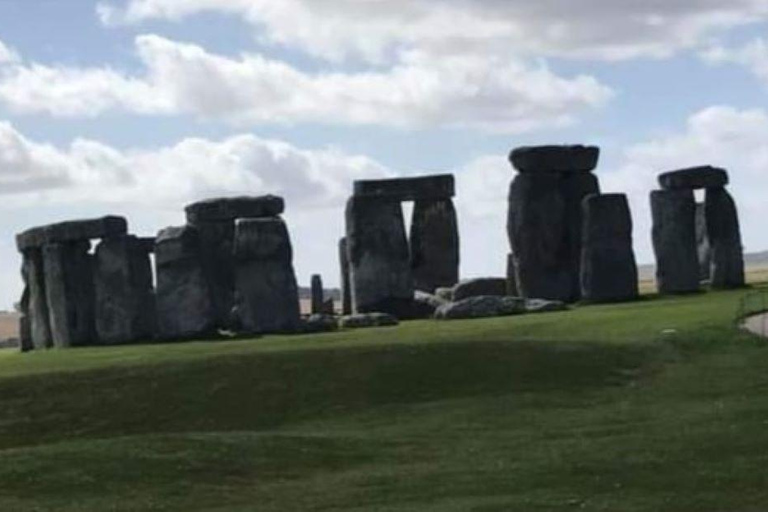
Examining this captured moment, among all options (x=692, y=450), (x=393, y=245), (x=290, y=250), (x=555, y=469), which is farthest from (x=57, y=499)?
(x=393, y=245)

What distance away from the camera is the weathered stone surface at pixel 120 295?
203 feet

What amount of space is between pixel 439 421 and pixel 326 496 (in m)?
8.39

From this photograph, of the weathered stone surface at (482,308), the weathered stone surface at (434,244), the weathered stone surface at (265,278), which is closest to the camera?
the weathered stone surface at (482,308)

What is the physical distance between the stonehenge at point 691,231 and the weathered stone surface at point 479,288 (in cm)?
666

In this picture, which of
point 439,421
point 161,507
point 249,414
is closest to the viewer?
point 161,507

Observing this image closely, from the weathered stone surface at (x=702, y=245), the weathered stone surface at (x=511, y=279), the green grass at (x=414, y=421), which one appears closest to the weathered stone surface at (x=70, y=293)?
A: the green grass at (x=414, y=421)

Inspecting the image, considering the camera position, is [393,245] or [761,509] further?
[393,245]

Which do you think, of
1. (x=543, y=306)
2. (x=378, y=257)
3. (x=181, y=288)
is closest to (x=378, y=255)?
(x=378, y=257)

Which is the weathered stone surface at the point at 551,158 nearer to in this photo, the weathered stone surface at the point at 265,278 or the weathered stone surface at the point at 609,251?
the weathered stone surface at the point at 609,251

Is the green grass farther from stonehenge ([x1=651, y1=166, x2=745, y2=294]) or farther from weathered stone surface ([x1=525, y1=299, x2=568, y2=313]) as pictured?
stonehenge ([x1=651, y1=166, x2=745, y2=294])

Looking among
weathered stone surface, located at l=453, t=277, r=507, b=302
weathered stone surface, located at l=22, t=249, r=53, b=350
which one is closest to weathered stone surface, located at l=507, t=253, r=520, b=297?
weathered stone surface, located at l=453, t=277, r=507, b=302

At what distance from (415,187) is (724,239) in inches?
525

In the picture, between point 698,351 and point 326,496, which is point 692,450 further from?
point 698,351

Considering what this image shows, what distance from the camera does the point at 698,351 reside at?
41281mm
